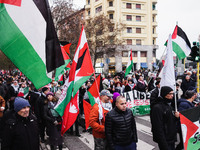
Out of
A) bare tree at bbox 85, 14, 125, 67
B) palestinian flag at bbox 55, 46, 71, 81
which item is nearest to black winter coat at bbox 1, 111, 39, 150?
palestinian flag at bbox 55, 46, 71, 81

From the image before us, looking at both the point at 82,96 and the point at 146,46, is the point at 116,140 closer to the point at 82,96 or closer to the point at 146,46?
the point at 82,96

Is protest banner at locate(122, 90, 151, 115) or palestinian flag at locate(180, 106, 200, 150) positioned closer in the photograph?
palestinian flag at locate(180, 106, 200, 150)

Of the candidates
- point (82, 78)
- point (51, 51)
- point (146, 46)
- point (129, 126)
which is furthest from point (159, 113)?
point (146, 46)

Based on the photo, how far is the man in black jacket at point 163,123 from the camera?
12.2ft

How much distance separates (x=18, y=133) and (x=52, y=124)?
204 cm

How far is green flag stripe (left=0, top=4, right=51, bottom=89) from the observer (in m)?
2.65

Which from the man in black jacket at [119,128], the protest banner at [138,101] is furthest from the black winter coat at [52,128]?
the protest banner at [138,101]

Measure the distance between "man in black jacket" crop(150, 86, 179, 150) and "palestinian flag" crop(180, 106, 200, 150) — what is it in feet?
1.44

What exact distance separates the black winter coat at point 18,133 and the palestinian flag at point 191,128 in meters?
2.96

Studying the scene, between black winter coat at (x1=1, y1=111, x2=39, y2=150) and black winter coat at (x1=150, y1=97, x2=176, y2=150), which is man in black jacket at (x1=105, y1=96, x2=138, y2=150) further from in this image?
black winter coat at (x1=1, y1=111, x2=39, y2=150)

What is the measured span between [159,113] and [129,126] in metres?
0.62

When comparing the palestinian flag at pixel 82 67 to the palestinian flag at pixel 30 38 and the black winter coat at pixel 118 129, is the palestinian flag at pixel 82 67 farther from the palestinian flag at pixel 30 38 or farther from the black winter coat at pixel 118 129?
the palestinian flag at pixel 30 38

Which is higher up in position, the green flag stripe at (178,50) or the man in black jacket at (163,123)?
the green flag stripe at (178,50)

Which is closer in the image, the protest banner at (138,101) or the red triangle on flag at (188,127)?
the red triangle on flag at (188,127)
